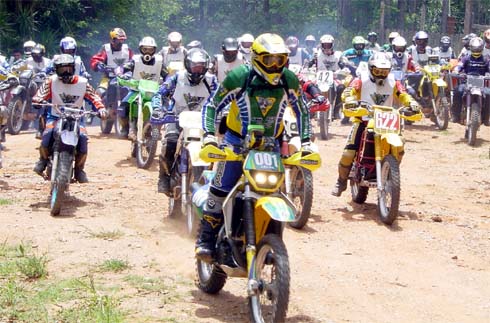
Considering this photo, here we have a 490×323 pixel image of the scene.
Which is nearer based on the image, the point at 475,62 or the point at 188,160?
the point at 188,160

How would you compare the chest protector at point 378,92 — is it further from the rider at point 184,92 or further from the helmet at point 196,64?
the helmet at point 196,64

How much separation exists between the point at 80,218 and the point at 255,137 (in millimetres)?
4098

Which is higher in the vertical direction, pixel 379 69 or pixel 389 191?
pixel 379 69

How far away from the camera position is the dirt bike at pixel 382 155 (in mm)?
9945

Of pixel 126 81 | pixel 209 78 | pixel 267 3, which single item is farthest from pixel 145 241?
pixel 267 3

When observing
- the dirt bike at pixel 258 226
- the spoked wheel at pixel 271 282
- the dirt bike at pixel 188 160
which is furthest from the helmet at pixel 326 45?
the spoked wheel at pixel 271 282

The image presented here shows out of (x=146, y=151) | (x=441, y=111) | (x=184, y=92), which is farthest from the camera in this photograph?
(x=441, y=111)

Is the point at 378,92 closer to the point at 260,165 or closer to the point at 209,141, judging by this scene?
the point at 209,141

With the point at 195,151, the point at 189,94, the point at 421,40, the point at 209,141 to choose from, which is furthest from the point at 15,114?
Result: the point at 209,141

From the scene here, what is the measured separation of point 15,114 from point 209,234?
484 inches

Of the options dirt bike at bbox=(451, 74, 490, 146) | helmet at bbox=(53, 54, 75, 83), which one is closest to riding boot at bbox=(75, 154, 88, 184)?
helmet at bbox=(53, 54, 75, 83)

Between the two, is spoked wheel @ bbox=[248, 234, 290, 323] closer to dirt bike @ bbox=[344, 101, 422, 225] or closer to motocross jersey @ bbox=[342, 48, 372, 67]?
dirt bike @ bbox=[344, 101, 422, 225]

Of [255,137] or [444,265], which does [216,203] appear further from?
[444,265]

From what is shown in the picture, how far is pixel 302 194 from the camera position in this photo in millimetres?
9781
